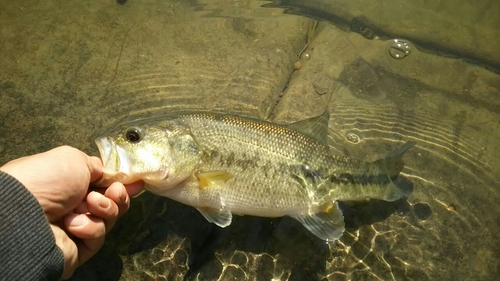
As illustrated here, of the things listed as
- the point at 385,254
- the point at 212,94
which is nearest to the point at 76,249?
the point at 212,94

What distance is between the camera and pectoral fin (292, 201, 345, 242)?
3098 mm

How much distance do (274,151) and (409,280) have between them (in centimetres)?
143

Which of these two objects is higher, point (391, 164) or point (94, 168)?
point (94, 168)

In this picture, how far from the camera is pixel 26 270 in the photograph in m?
2.31

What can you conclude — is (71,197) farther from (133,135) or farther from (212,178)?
(212,178)

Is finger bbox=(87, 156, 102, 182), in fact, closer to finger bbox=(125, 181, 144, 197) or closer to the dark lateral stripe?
finger bbox=(125, 181, 144, 197)

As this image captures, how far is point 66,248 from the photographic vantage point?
102 inches

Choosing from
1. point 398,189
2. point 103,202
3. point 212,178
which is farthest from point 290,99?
point 103,202

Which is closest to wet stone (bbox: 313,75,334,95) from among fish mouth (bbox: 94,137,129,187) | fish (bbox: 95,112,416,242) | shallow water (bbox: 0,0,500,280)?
shallow water (bbox: 0,0,500,280)

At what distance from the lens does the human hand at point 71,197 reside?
2.55 metres

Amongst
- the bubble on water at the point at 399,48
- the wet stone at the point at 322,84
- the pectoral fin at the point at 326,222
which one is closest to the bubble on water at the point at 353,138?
the wet stone at the point at 322,84

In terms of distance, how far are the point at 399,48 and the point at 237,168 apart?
291 centimetres

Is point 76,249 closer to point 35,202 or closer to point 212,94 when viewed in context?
point 35,202

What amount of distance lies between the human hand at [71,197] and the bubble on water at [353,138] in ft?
6.86
